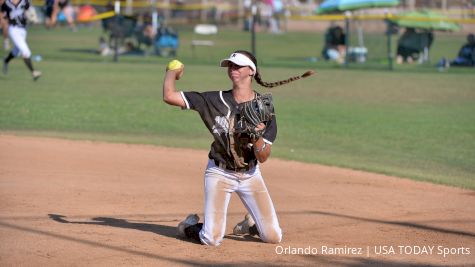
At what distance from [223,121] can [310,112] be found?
10.6m

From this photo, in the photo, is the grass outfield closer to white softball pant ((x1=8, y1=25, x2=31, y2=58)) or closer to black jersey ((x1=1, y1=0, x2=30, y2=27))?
white softball pant ((x1=8, y1=25, x2=31, y2=58))

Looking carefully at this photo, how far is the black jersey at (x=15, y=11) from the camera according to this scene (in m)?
19.1

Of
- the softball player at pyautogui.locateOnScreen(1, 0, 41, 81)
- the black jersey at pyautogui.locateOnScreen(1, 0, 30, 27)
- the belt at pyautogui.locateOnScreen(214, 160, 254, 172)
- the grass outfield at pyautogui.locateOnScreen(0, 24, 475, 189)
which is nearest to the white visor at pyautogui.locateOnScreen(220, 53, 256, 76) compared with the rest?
the belt at pyautogui.locateOnScreen(214, 160, 254, 172)

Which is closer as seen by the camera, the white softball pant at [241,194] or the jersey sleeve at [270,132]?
the jersey sleeve at [270,132]

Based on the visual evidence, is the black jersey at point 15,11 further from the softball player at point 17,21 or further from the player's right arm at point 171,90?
the player's right arm at point 171,90

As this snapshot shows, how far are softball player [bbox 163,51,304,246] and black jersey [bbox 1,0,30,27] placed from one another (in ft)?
40.6

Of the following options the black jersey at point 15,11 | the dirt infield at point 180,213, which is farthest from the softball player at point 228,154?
the black jersey at point 15,11

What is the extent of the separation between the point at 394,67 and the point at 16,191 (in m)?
19.4

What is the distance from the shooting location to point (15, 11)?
63.1ft

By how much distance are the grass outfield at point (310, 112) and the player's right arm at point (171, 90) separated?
5.22 metres

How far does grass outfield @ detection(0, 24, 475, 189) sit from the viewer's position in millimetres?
13953

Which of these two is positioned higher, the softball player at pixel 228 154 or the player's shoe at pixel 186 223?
the softball player at pixel 228 154

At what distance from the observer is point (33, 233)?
303 inches

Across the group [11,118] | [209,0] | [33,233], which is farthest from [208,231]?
[209,0]
